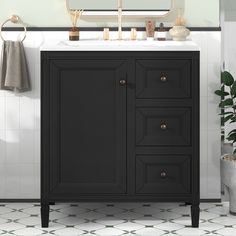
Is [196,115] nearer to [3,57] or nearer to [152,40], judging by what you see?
[152,40]

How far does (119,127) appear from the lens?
4.30 metres

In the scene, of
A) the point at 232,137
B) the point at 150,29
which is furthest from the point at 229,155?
the point at 150,29

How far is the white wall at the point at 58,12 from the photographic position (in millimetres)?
4938

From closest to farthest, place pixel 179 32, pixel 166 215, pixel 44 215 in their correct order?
pixel 44 215 < pixel 166 215 < pixel 179 32

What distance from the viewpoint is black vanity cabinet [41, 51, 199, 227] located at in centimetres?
426

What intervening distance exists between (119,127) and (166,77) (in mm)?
401

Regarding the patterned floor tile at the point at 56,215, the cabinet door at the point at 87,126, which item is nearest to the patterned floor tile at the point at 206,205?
the cabinet door at the point at 87,126

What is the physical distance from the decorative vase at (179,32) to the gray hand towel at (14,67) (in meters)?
1.00

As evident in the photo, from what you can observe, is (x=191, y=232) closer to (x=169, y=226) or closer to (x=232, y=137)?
(x=169, y=226)

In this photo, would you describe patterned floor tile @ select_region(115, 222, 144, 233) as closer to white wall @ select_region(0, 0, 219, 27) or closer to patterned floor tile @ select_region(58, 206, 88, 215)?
patterned floor tile @ select_region(58, 206, 88, 215)

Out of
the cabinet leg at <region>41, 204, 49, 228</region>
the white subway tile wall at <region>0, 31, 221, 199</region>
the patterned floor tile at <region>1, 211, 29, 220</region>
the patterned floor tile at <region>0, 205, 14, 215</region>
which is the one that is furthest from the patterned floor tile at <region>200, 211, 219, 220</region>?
the patterned floor tile at <region>0, 205, 14, 215</region>

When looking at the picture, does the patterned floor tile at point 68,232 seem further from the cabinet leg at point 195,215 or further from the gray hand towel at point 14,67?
the gray hand towel at point 14,67

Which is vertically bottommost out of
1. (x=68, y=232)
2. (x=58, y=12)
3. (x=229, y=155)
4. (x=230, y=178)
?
(x=68, y=232)

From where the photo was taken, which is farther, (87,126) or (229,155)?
(229,155)
